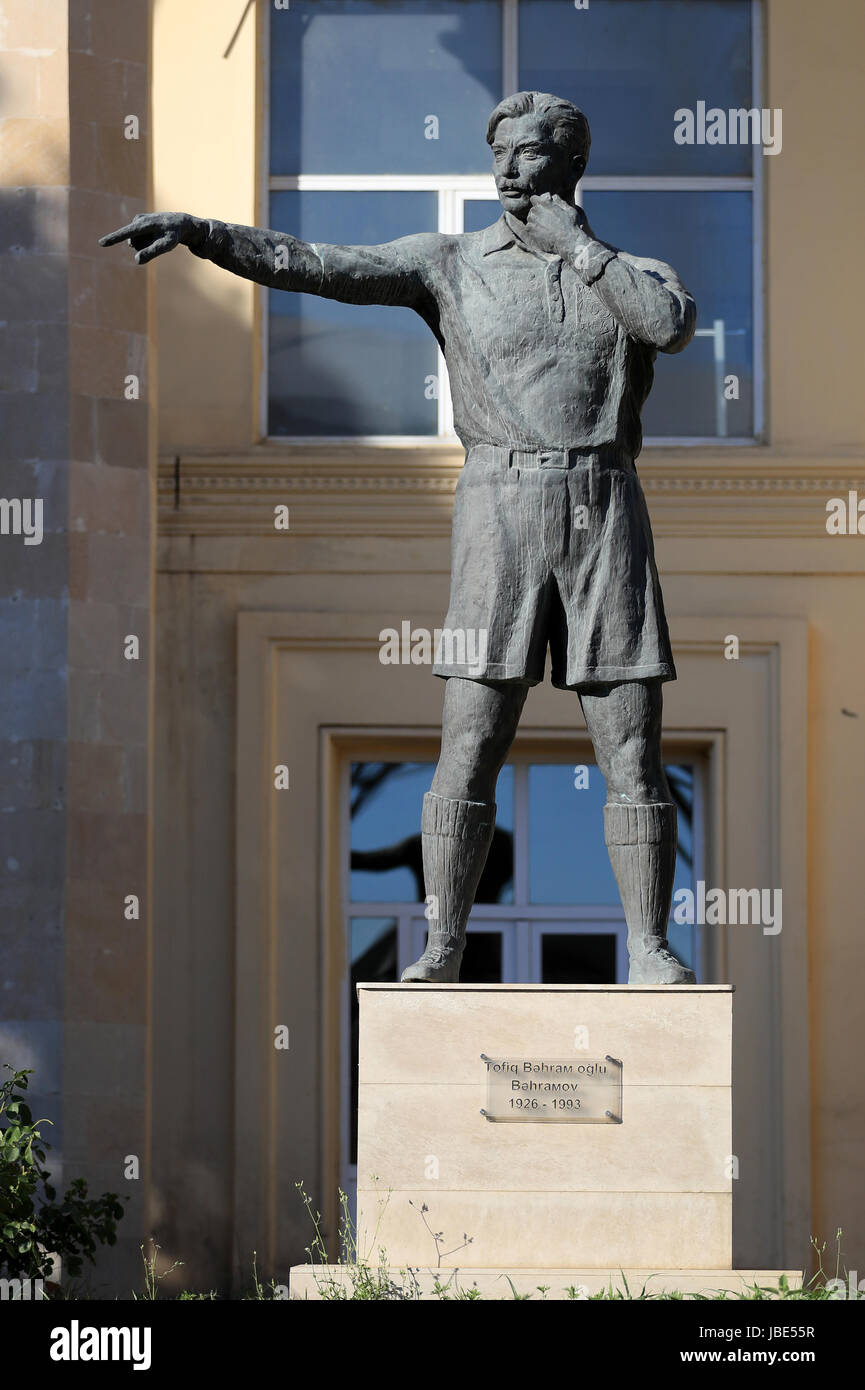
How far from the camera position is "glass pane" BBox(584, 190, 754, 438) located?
14820 millimetres

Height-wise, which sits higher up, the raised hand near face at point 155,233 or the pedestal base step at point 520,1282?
→ the raised hand near face at point 155,233

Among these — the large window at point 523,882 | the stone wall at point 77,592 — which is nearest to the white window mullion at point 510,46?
the stone wall at point 77,592

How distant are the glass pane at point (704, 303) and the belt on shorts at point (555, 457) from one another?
25.7 ft

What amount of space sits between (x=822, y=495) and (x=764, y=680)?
A: 4.30 ft

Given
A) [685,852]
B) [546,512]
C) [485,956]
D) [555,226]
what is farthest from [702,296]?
[546,512]

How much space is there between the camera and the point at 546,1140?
659 centimetres

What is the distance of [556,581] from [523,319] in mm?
858

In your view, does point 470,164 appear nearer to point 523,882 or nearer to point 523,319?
point 523,882

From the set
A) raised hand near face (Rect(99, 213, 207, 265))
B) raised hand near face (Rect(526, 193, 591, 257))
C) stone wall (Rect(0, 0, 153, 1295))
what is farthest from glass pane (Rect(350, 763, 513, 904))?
raised hand near face (Rect(99, 213, 207, 265))

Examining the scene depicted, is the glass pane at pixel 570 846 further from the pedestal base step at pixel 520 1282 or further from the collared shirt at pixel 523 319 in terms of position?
the pedestal base step at pixel 520 1282

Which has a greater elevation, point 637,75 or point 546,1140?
point 637,75

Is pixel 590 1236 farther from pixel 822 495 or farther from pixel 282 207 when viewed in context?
pixel 282 207

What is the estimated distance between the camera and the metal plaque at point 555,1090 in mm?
6598

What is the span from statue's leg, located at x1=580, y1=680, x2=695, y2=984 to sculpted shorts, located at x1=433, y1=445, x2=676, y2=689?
0.10 metres
